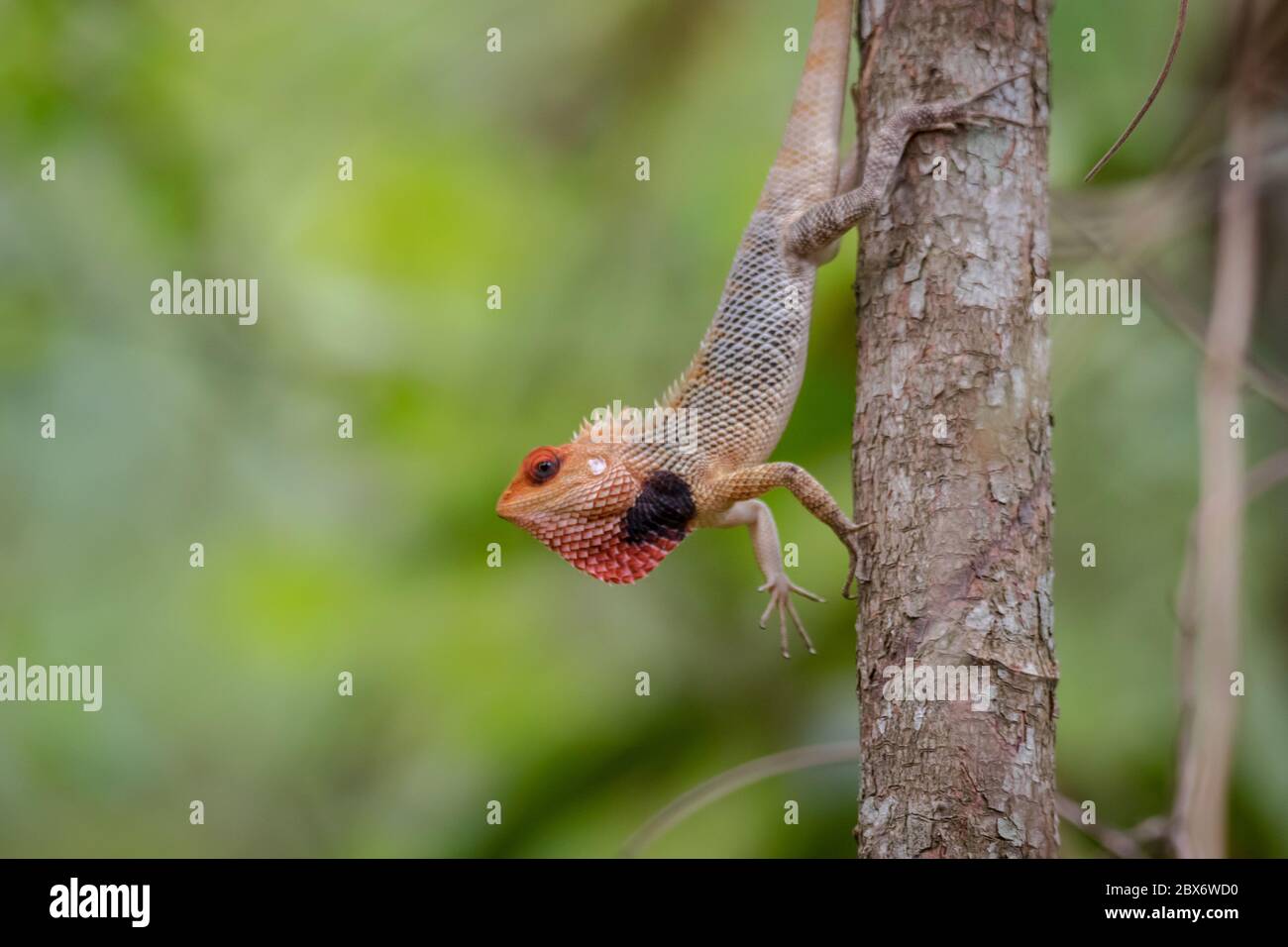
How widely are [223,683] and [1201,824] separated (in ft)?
14.7

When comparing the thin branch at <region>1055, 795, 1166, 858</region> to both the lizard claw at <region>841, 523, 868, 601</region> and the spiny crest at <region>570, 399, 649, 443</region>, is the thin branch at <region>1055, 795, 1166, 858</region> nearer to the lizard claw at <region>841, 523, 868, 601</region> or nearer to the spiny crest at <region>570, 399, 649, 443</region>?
the lizard claw at <region>841, 523, 868, 601</region>

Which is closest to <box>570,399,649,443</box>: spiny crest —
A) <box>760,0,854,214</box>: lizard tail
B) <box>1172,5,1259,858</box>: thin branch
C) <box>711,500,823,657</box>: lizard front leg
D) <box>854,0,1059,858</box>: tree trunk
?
<box>711,500,823,657</box>: lizard front leg

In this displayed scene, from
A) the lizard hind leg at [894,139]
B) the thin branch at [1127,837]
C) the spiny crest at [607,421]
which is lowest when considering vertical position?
the thin branch at [1127,837]

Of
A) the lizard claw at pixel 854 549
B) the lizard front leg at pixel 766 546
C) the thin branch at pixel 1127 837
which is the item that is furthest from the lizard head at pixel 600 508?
the thin branch at pixel 1127 837

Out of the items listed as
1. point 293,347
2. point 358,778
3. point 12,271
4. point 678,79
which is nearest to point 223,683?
point 358,778

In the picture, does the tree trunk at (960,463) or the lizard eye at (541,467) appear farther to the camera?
the lizard eye at (541,467)

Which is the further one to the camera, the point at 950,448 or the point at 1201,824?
the point at 1201,824

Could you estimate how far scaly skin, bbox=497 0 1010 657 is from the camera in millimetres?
3838

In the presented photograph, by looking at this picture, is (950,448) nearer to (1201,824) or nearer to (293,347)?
(1201,824)

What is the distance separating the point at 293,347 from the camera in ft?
19.0

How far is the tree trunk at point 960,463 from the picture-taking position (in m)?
2.75

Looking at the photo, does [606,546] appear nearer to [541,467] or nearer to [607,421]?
[541,467]

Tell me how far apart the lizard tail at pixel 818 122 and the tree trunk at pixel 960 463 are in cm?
79

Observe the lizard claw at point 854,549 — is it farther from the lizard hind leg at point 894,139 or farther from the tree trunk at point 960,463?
the lizard hind leg at point 894,139
